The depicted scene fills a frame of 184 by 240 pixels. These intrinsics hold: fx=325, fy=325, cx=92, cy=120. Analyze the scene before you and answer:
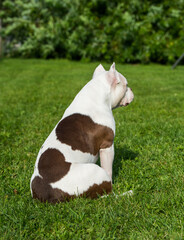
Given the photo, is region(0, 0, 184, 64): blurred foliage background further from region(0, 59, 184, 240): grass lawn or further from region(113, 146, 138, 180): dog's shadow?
region(113, 146, 138, 180): dog's shadow

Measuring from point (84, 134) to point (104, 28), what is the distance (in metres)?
16.3

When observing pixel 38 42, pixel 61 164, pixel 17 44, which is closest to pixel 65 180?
pixel 61 164

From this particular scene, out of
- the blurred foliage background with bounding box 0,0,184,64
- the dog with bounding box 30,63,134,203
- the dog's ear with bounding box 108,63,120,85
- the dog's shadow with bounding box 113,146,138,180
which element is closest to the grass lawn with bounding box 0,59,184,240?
the dog's shadow with bounding box 113,146,138,180

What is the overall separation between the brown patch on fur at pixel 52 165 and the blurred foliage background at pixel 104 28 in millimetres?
15826

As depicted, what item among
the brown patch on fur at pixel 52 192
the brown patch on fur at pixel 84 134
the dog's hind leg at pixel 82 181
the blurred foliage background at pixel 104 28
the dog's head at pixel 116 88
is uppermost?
the dog's head at pixel 116 88

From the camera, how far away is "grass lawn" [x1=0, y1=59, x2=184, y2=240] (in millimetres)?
2633

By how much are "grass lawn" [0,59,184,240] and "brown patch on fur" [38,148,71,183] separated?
0.27 m

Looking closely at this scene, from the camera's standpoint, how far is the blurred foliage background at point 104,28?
17891 millimetres

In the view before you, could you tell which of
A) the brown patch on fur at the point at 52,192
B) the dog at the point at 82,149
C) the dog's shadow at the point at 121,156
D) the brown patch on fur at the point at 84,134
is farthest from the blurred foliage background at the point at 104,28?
the brown patch on fur at the point at 52,192

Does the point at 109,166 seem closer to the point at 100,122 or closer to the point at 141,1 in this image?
the point at 100,122

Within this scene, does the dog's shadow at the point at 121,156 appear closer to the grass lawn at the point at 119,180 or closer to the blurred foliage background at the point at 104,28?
the grass lawn at the point at 119,180

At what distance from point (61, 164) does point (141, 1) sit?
1745cm

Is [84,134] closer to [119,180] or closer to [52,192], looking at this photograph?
[52,192]

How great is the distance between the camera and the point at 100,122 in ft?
10.1
